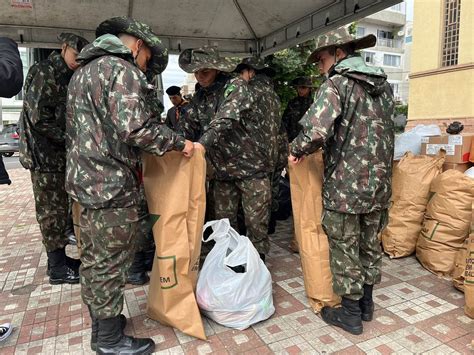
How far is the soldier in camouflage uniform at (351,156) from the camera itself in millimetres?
2238

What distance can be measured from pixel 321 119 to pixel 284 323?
1370 mm

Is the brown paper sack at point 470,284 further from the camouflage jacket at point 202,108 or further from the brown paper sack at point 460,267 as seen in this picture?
the camouflage jacket at point 202,108

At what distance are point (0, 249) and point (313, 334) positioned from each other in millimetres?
3530

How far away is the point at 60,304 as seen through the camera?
2820mm

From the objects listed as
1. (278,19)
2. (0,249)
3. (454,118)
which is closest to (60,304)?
(0,249)

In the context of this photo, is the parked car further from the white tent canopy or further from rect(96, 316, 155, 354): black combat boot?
rect(96, 316, 155, 354): black combat boot

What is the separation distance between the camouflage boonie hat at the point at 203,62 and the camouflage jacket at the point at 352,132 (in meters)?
0.97

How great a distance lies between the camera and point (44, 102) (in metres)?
2.90

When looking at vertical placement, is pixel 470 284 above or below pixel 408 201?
below

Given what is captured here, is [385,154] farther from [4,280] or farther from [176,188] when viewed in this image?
[4,280]

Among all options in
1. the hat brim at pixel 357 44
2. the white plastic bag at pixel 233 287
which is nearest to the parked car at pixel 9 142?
the white plastic bag at pixel 233 287

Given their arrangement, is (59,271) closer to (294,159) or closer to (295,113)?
(294,159)

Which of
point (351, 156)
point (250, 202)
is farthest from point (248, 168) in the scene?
point (351, 156)

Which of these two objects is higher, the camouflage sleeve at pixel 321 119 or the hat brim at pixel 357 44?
the hat brim at pixel 357 44
